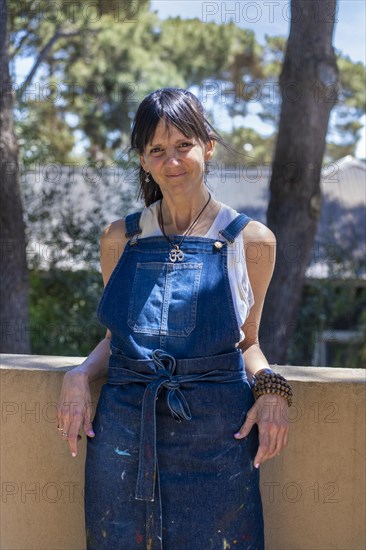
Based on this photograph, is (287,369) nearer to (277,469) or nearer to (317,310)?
(277,469)

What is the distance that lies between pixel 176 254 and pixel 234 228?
170 mm

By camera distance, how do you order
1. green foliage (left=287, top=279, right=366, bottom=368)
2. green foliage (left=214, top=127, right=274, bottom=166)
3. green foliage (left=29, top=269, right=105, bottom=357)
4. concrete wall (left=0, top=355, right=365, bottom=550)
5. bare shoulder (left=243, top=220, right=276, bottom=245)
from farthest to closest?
green foliage (left=214, top=127, right=274, bottom=166)
green foliage (left=287, top=279, right=366, bottom=368)
green foliage (left=29, top=269, right=105, bottom=357)
concrete wall (left=0, top=355, right=365, bottom=550)
bare shoulder (left=243, top=220, right=276, bottom=245)

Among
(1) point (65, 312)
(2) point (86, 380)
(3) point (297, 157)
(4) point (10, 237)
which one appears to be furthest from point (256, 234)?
(1) point (65, 312)

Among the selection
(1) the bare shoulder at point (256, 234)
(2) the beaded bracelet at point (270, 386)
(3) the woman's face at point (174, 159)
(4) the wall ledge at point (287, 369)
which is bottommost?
(4) the wall ledge at point (287, 369)

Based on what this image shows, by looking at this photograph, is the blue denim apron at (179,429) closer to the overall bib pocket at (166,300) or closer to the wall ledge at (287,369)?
the overall bib pocket at (166,300)

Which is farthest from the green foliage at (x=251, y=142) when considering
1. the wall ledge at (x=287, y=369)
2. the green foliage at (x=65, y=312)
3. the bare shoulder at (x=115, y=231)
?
the bare shoulder at (x=115, y=231)

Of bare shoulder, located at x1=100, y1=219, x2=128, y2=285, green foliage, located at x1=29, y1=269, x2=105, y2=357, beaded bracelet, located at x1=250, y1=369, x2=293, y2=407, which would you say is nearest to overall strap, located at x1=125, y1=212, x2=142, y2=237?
bare shoulder, located at x1=100, y1=219, x2=128, y2=285

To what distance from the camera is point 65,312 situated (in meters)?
8.45

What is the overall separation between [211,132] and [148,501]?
3.22ft

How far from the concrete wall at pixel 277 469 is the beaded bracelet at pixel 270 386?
38cm

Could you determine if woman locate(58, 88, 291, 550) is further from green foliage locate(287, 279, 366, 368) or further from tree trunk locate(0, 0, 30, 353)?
green foliage locate(287, 279, 366, 368)

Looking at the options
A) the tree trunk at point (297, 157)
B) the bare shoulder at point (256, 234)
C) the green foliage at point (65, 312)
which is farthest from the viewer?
the green foliage at point (65, 312)

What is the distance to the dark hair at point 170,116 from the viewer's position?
6.27 ft

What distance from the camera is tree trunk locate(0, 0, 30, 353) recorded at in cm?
605
